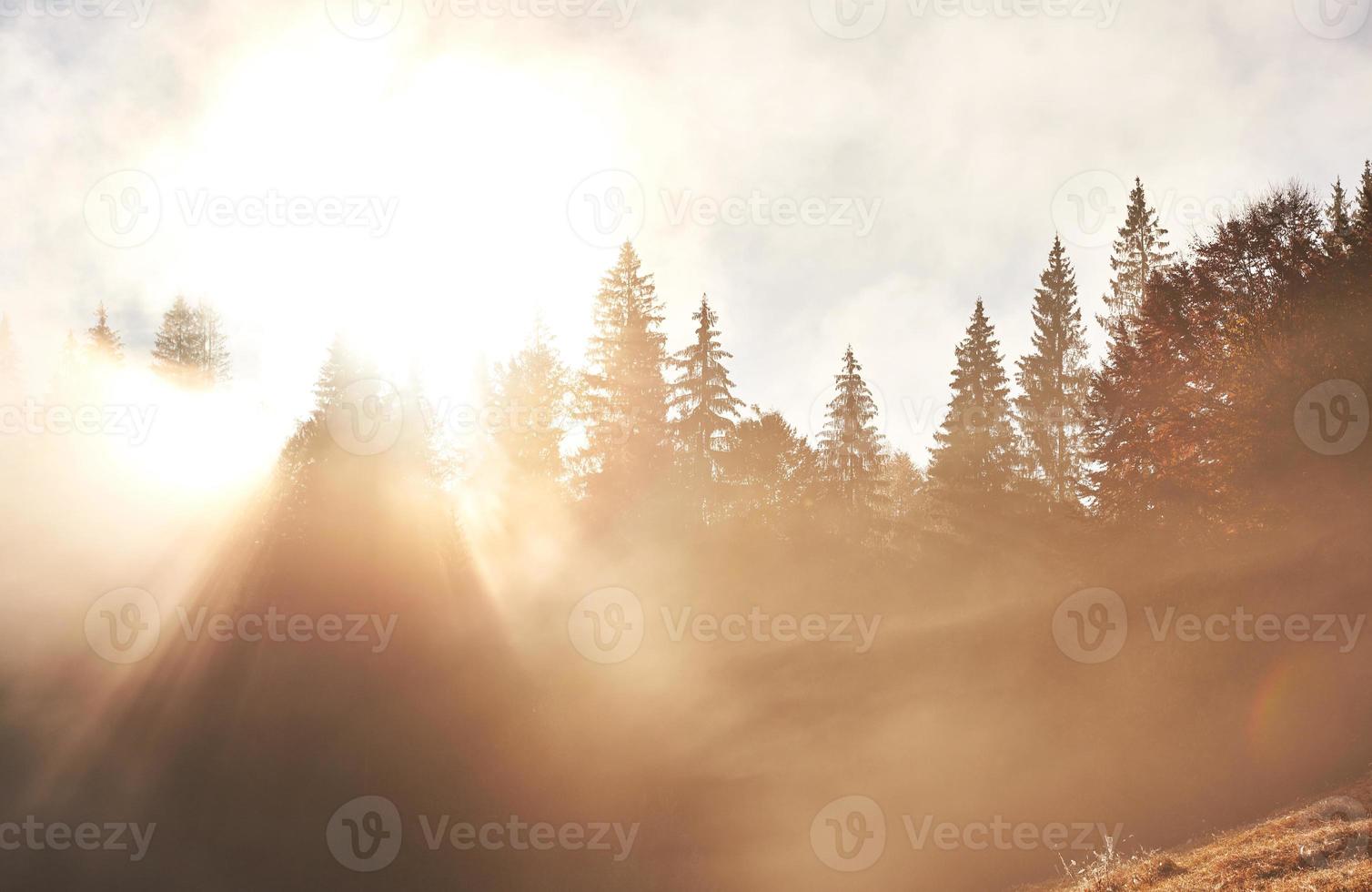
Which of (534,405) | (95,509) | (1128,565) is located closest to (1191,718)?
(1128,565)

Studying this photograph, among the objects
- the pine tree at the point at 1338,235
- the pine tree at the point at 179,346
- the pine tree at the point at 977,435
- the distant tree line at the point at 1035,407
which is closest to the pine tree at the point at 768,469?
the distant tree line at the point at 1035,407

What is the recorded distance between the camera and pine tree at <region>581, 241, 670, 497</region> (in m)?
34.9

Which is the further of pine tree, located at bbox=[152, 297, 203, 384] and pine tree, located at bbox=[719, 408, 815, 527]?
pine tree, located at bbox=[152, 297, 203, 384]

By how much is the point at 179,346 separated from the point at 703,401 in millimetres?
38019

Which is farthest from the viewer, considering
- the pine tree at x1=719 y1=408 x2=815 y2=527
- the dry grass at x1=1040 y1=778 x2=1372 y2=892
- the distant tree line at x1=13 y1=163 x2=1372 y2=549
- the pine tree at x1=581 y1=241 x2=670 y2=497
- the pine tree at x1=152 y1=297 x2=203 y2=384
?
the pine tree at x1=152 y1=297 x2=203 y2=384

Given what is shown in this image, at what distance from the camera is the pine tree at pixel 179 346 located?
47.8 metres

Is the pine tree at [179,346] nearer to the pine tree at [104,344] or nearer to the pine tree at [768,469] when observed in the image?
the pine tree at [104,344]

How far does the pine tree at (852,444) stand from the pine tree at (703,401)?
29.7 feet

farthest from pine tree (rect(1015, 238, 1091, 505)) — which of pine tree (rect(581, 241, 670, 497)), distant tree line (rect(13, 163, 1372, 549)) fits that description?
pine tree (rect(581, 241, 670, 497))

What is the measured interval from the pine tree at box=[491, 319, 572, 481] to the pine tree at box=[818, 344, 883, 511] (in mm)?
16552

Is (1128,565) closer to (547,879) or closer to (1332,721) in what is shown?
(1332,721)

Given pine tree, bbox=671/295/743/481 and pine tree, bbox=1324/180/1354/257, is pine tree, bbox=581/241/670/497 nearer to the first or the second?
pine tree, bbox=671/295/743/481

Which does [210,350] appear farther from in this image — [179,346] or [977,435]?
[977,435]

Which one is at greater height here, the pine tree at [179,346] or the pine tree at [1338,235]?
the pine tree at [179,346]
